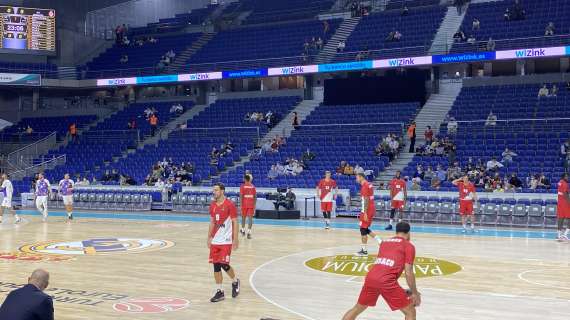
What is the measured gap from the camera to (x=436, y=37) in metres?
33.7

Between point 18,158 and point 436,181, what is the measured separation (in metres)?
24.5

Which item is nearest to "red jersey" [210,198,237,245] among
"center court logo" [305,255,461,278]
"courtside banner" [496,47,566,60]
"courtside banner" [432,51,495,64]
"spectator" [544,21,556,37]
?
"center court logo" [305,255,461,278]

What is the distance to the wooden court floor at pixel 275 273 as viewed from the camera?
9695 mm

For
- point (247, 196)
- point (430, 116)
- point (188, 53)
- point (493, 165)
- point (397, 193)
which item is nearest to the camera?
point (247, 196)

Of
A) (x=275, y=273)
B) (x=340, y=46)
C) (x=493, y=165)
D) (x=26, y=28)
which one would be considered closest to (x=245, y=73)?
(x=340, y=46)

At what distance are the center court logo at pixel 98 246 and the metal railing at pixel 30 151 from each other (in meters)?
21.6

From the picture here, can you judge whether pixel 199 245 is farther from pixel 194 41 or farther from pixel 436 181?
pixel 194 41

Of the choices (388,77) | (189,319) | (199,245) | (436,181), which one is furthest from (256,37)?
(189,319)

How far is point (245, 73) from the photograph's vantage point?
1423 inches

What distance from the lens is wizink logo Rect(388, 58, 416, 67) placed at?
3131cm

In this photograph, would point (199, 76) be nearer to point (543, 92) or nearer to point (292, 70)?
point (292, 70)

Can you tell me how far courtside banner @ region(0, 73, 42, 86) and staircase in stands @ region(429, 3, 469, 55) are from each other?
2295 cm

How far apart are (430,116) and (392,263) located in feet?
83.4

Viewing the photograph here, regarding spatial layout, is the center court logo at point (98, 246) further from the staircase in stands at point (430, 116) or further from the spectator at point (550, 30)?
the spectator at point (550, 30)
